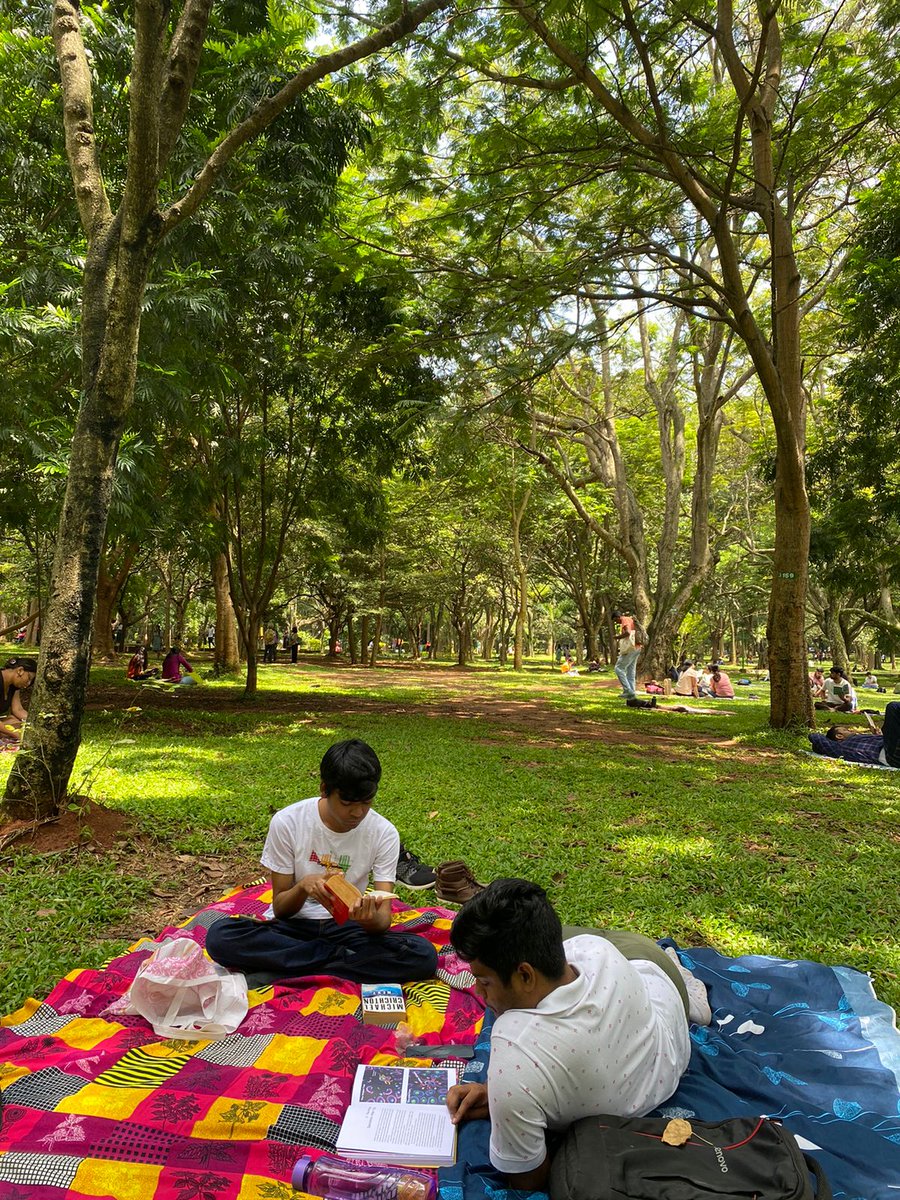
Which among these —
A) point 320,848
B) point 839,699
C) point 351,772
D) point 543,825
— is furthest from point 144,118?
point 839,699

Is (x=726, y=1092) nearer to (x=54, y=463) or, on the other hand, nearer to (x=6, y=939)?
(x=6, y=939)

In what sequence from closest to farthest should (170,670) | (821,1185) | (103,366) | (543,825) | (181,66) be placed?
(821,1185) < (181,66) < (103,366) < (543,825) < (170,670)

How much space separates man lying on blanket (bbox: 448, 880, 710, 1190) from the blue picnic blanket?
18cm

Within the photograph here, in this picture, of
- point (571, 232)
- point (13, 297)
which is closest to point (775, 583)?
point (571, 232)

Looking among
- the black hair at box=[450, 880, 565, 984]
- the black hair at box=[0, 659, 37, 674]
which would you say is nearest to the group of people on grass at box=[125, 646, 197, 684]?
the black hair at box=[0, 659, 37, 674]

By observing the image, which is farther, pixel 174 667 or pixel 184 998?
pixel 174 667

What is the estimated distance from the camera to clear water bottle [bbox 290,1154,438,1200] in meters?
2.02

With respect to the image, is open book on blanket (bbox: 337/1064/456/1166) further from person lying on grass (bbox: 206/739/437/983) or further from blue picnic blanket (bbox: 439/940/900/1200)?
person lying on grass (bbox: 206/739/437/983)

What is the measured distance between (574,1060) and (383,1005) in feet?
4.16

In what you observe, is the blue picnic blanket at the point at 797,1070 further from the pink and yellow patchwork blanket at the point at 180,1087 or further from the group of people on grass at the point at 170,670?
the group of people on grass at the point at 170,670

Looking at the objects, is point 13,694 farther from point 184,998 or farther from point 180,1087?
point 180,1087

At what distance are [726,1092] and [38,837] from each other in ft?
14.3

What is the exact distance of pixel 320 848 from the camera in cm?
344

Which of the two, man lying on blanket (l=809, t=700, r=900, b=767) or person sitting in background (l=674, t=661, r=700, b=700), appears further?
person sitting in background (l=674, t=661, r=700, b=700)
